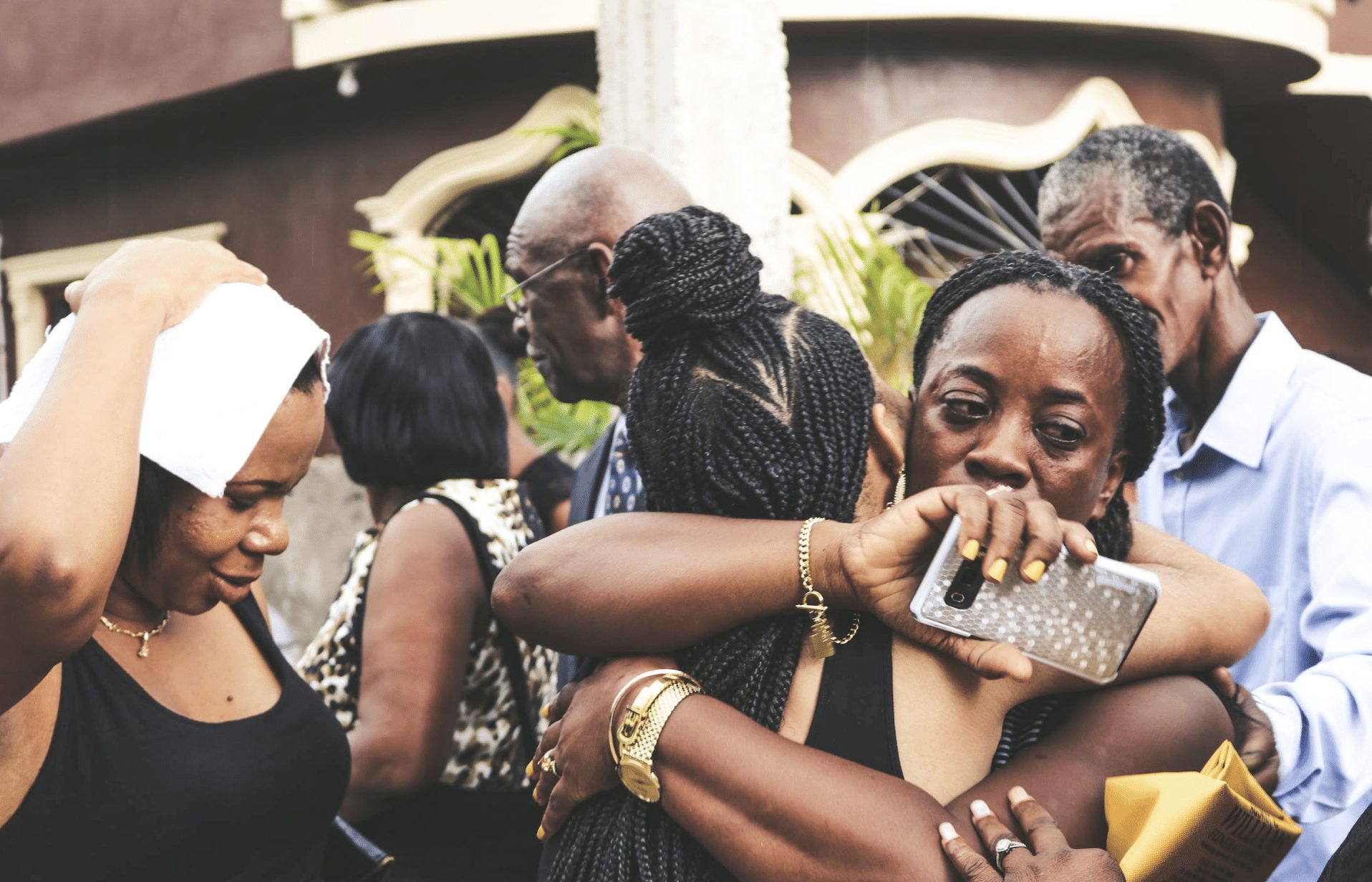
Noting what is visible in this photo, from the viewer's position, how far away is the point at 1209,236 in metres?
2.90

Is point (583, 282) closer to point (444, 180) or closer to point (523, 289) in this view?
point (523, 289)

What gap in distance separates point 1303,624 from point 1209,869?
99cm

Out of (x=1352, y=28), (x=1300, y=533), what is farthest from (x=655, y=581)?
(x=1352, y=28)

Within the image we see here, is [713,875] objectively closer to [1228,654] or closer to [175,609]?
[1228,654]

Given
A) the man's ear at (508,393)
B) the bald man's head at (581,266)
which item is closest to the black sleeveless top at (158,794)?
the bald man's head at (581,266)

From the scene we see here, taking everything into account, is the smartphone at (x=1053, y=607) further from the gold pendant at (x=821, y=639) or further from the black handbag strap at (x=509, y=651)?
the black handbag strap at (x=509, y=651)

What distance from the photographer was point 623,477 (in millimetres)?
2814

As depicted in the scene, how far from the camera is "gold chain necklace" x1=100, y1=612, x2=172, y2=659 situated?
2.00 m

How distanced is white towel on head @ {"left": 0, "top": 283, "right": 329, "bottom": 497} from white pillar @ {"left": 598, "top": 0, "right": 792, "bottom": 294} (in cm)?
296

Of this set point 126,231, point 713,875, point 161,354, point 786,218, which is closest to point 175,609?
point 161,354

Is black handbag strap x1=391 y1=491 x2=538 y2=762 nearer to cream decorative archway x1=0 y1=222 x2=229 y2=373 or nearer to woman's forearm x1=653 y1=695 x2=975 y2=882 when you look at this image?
woman's forearm x1=653 y1=695 x2=975 y2=882

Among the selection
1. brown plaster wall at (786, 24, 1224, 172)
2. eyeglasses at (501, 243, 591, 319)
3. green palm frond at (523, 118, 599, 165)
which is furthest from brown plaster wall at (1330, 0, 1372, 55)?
eyeglasses at (501, 243, 591, 319)

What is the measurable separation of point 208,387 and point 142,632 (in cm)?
47

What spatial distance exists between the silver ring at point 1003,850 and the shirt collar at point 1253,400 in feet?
4.98
